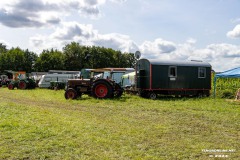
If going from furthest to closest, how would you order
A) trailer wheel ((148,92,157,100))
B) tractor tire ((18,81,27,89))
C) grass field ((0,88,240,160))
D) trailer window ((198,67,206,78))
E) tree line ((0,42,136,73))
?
tree line ((0,42,136,73)) → tractor tire ((18,81,27,89)) → trailer window ((198,67,206,78)) → trailer wheel ((148,92,157,100)) → grass field ((0,88,240,160))

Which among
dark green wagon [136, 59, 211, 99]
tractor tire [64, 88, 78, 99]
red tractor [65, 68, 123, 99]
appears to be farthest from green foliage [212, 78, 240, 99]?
tractor tire [64, 88, 78, 99]

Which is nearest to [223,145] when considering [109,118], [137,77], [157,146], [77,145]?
[157,146]

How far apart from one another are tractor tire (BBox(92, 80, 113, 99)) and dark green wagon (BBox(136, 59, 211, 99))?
248cm

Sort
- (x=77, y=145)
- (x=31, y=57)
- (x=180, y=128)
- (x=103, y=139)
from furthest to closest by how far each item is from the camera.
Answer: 1. (x=31, y=57)
2. (x=180, y=128)
3. (x=103, y=139)
4. (x=77, y=145)

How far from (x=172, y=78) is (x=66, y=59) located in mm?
50357

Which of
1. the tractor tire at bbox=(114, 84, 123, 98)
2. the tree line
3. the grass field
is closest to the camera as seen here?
the grass field

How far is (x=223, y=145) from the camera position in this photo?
618 centimetres

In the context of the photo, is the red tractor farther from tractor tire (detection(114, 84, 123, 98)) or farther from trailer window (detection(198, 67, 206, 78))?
trailer window (detection(198, 67, 206, 78))

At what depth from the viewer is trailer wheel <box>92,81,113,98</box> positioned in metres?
17.3

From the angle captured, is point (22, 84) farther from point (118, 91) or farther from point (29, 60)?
point (29, 60)

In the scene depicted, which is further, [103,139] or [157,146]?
[103,139]

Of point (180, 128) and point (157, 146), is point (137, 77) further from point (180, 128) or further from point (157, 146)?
point (157, 146)

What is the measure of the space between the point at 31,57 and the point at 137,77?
4996 cm

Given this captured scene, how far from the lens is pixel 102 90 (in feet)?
57.1
